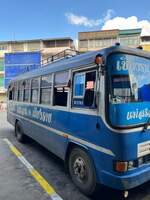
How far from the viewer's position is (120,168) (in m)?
3.58

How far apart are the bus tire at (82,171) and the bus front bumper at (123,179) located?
Result: 1.22 ft

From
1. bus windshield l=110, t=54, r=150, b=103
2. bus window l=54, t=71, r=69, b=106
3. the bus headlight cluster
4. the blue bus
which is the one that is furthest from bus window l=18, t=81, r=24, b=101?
the bus headlight cluster

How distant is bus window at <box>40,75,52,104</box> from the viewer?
19.0ft

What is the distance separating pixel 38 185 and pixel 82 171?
107 centimetres

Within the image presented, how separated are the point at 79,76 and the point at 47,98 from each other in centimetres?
171

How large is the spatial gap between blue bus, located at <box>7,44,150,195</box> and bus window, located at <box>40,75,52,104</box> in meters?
0.68

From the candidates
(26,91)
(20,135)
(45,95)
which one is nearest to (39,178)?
(45,95)

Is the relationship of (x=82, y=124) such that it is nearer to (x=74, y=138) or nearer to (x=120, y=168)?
(x=74, y=138)

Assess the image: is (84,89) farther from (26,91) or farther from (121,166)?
(26,91)

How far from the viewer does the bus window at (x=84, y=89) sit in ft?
13.2

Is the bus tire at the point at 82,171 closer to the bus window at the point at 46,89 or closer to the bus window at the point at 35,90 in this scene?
the bus window at the point at 46,89

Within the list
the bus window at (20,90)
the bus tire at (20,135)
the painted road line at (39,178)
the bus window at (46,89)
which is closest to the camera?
the painted road line at (39,178)

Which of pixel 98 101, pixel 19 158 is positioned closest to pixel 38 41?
pixel 19 158

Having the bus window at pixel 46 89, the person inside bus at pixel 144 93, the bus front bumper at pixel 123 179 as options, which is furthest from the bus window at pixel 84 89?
the bus window at pixel 46 89
